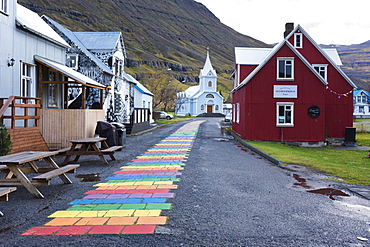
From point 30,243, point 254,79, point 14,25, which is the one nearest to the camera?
point 30,243

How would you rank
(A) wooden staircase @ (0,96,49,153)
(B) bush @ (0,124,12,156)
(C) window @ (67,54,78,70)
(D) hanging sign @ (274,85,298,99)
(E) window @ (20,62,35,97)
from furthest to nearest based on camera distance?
(C) window @ (67,54,78,70) → (D) hanging sign @ (274,85,298,99) → (E) window @ (20,62,35,97) → (A) wooden staircase @ (0,96,49,153) → (B) bush @ (0,124,12,156)

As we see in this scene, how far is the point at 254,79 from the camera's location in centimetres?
2291

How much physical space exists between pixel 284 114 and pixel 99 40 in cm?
1616

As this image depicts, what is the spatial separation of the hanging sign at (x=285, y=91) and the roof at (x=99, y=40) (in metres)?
13.7

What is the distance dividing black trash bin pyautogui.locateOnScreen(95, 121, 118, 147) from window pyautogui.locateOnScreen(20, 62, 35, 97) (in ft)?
10.6

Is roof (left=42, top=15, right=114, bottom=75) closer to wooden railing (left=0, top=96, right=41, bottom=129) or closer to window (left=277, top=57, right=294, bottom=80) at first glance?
wooden railing (left=0, top=96, right=41, bottom=129)

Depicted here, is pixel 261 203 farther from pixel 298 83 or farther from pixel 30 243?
pixel 298 83

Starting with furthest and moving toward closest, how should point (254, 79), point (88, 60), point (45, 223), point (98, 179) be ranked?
point (88, 60), point (254, 79), point (98, 179), point (45, 223)

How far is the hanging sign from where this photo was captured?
22859mm

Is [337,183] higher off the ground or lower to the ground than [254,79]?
lower

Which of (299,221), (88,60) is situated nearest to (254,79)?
(88,60)

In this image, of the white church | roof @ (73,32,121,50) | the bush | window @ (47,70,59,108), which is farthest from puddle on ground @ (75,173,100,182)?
the white church

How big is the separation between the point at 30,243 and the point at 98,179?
470cm

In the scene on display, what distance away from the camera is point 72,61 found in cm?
2608
